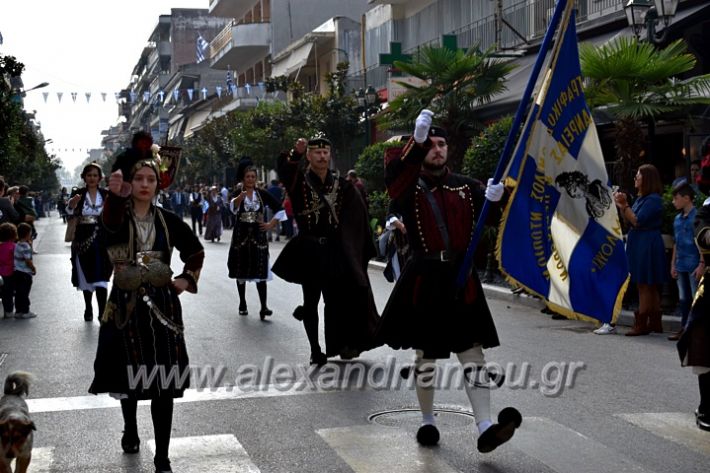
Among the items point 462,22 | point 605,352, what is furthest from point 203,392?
point 462,22

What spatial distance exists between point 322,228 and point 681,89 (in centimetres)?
717

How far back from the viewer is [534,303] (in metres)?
14.2

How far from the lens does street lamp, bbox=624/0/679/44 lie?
14.9 m

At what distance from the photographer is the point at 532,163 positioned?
6133 mm

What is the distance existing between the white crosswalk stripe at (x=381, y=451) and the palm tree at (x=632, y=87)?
8617 mm

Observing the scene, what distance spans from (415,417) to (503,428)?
1.43 meters

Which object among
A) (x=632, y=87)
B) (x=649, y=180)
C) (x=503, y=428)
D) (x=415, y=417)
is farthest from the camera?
(x=632, y=87)

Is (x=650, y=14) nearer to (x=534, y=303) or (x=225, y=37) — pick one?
(x=534, y=303)

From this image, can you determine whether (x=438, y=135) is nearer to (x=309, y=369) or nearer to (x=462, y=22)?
(x=309, y=369)

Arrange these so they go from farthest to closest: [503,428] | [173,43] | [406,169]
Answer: [173,43], [406,169], [503,428]

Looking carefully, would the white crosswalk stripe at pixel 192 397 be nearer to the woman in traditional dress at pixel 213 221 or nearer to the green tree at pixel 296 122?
the woman in traditional dress at pixel 213 221

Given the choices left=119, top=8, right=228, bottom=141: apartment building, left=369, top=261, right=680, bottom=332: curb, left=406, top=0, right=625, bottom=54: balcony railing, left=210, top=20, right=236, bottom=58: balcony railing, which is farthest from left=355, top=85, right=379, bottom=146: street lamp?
left=119, top=8, right=228, bottom=141: apartment building

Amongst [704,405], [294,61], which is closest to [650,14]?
[704,405]

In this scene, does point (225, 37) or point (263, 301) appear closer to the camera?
point (263, 301)
